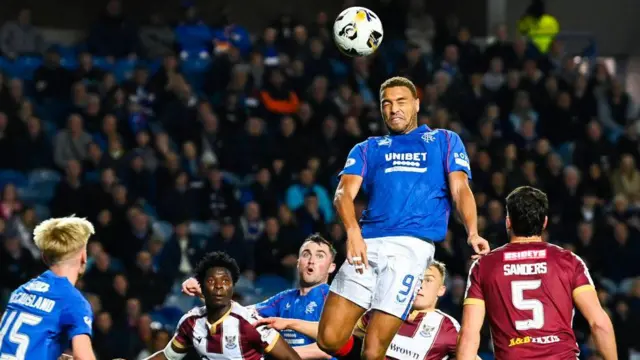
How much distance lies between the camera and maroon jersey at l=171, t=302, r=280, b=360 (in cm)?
809

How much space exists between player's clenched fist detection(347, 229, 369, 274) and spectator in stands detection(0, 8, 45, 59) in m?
11.5

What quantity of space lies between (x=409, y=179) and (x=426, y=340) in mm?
1492

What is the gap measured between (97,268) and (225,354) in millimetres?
6022

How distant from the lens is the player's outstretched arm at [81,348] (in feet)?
21.9

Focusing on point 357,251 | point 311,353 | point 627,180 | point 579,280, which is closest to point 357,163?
point 357,251

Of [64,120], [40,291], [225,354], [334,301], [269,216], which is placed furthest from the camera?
[64,120]

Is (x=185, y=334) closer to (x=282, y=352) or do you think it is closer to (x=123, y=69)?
(x=282, y=352)

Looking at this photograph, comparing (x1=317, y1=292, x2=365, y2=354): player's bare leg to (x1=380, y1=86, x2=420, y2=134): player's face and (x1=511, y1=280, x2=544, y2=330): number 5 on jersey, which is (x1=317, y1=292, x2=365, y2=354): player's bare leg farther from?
(x1=380, y1=86, x2=420, y2=134): player's face

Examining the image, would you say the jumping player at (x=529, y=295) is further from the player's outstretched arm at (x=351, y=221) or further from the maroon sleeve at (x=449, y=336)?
the maroon sleeve at (x=449, y=336)

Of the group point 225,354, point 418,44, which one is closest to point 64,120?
point 418,44

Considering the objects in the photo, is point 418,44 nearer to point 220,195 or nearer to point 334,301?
point 220,195

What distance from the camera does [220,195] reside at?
15.4 metres

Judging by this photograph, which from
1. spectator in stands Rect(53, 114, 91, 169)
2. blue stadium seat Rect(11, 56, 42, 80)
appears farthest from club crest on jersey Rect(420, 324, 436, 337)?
blue stadium seat Rect(11, 56, 42, 80)

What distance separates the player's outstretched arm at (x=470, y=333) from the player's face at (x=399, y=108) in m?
1.28
